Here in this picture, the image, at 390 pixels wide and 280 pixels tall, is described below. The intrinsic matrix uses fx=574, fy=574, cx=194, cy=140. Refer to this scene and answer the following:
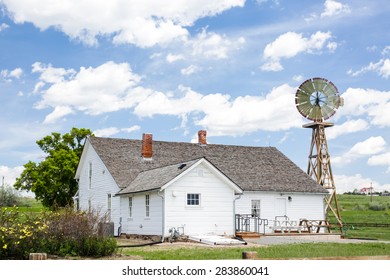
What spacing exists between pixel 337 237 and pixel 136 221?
438 inches

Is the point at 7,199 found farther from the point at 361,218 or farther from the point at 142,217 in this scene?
the point at 361,218

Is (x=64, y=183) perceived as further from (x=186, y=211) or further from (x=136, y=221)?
(x=186, y=211)

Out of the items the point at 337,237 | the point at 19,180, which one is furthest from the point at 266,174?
the point at 19,180

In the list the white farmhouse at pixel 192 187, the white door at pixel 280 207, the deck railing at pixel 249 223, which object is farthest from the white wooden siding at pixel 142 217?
the white door at pixel 280 207

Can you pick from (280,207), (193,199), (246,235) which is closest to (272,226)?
(280,207)

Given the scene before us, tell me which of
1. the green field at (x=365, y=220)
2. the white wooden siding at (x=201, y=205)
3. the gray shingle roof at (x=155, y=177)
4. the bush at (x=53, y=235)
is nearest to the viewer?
the bush at (x=53, y=235)

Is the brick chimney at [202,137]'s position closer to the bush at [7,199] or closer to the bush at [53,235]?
the bush at [7,199]

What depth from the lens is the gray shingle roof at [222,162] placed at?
34.0m

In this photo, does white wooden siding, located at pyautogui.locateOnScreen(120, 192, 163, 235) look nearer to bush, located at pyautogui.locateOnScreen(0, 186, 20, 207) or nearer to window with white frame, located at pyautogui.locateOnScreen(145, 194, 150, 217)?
window with white frame, located at pyautogui.locateOnScreen(145, 194, 150, 217)

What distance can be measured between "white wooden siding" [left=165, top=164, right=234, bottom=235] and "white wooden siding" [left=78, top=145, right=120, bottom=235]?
6070mm

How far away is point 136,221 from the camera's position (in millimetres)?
30547

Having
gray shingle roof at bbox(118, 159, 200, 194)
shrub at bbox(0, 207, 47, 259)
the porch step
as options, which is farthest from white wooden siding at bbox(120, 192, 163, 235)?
shrub at bbox(0, 207, 47, 259)

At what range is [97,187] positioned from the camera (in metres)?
36.8

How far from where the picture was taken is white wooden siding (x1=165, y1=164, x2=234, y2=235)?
27312 mm
